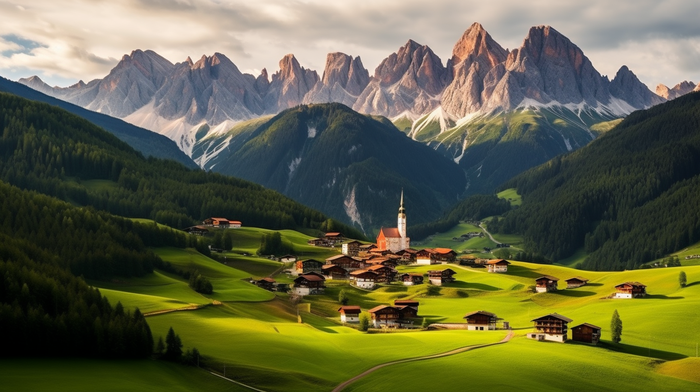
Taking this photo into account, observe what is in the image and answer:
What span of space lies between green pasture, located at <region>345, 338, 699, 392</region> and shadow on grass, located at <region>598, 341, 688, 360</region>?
478cm

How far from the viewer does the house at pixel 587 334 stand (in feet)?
381

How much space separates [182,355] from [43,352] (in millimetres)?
14741

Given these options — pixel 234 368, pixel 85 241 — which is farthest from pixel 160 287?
pixel 234 368

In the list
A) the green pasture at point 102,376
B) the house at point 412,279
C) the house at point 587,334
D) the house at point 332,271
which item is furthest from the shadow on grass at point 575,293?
the green pasture at point 102,376

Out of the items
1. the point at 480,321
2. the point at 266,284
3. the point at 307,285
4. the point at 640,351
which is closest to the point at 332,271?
the point at 307,285

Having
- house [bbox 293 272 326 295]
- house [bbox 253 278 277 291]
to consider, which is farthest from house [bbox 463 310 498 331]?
house [bbox 253 278 277 291]

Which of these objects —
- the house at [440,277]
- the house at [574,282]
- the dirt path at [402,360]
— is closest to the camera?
the dirt path at [402,360]

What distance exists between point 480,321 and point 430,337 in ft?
63.5

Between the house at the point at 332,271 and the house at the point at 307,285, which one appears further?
the house at the point at 332,271

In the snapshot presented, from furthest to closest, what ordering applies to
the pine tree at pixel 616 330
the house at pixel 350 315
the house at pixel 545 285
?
the house at pixel 545 285 → the house at pixel 350 315 → the pine tree at pixel 616 330

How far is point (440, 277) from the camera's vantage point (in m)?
189

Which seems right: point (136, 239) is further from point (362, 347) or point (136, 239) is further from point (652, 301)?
point (652, 301)

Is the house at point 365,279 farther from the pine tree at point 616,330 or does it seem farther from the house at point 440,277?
the pine tree at point 616,330

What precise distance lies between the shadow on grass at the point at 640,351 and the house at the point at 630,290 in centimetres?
4298
